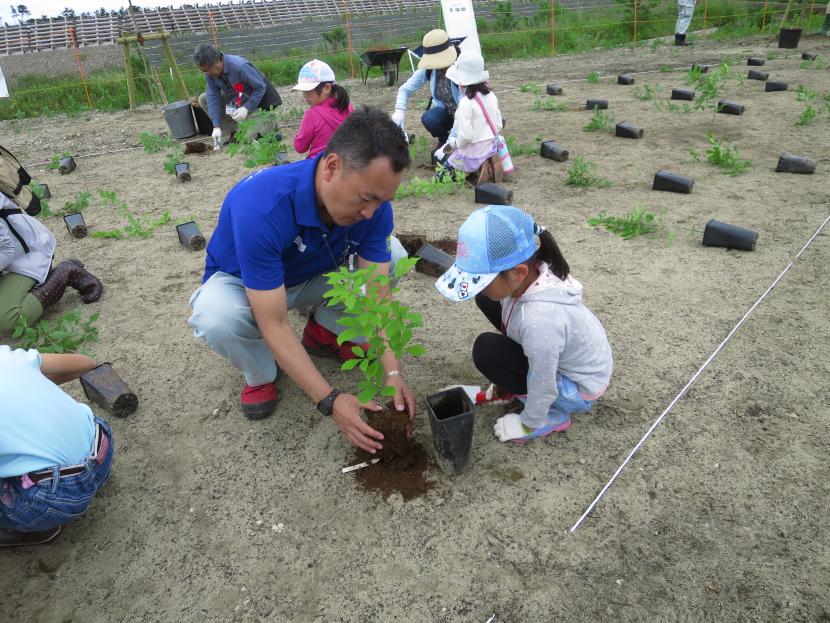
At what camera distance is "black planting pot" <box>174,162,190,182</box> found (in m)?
6.00

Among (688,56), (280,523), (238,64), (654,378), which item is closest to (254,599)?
(280,523)

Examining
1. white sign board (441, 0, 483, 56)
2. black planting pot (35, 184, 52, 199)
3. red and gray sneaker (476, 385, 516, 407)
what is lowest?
red and gray sneaker (476, 385, 516, 407)

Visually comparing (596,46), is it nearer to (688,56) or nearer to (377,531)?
(688,56)

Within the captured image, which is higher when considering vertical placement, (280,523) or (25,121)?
(25,121)

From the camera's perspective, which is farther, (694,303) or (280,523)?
(694,303)

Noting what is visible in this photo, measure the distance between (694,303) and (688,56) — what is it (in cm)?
1102

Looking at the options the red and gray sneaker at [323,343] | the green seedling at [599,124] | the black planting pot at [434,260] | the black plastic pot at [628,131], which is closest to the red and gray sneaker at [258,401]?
the red and gray sneaker at [323,343]

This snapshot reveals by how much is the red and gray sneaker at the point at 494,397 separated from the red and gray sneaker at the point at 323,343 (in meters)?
0.77

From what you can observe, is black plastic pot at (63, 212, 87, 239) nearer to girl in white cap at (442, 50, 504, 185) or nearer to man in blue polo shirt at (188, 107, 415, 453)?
man in blue polo shirt at (188, 107, 415, 453)

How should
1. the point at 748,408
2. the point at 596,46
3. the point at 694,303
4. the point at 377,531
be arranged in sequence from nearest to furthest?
the point at 377,531 < the point at 748,408 < the point at 694,303 < the point at 596,46

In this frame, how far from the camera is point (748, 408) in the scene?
7.86ft

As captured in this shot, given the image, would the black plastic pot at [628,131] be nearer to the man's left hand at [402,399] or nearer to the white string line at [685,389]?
the white string line at [685,389]

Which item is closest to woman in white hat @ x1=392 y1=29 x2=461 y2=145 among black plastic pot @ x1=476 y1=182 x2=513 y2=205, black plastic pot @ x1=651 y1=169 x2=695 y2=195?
black plastic pot @ x1=476 y1=182 x2=513 y2=205

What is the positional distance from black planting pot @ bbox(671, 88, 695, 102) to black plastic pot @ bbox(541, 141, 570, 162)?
318 cm
